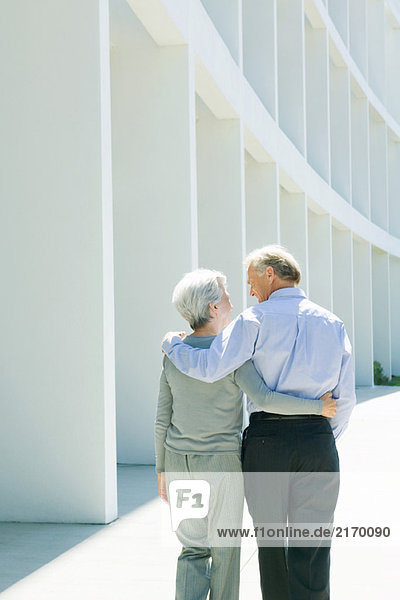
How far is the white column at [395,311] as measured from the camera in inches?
1337

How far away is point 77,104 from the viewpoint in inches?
271

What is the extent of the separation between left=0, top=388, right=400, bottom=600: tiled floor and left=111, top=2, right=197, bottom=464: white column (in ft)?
4.96

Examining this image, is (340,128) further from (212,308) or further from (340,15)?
(212,308)

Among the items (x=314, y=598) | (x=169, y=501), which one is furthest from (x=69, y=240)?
(x=314, y=598)

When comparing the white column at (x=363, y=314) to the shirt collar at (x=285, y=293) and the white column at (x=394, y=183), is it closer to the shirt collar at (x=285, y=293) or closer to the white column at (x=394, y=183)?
the white column at (x=394, y=183)

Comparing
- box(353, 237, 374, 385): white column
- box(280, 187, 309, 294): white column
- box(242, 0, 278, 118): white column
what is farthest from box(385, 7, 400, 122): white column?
box(242, 0, 278, 118): white column

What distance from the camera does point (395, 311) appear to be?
34.3 m

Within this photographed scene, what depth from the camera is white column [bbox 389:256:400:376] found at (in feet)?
111

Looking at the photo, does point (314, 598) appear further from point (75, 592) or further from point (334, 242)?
point (334, 242)

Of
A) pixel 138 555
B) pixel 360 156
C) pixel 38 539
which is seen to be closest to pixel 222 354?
pixel 138 555

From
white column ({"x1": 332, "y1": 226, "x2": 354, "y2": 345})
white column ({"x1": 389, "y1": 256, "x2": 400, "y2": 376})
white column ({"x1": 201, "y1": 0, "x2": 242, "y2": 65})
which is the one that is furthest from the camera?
white column ({"x1": 389, "y1": 256, "x2": 400, "y2": 376})

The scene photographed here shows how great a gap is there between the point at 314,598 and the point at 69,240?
3.95 m

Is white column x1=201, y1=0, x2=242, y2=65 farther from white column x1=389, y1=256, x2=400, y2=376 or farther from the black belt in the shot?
white column x1=389, y1=256, x2=400, y2=376

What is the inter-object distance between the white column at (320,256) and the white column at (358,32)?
8.13m
